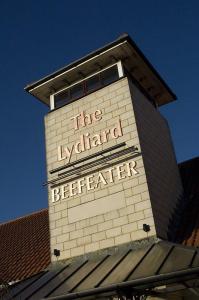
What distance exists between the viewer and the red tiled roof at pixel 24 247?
12180mm

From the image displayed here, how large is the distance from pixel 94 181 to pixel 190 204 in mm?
3386

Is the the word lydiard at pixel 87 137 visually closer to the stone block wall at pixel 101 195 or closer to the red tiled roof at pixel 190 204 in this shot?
the stone block wall at pixel 101 195

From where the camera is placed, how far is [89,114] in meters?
12.5

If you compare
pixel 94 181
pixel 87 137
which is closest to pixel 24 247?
pixel 94 181

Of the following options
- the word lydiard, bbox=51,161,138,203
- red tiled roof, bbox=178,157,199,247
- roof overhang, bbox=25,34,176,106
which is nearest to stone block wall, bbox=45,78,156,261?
the word lydiard, bbox=51,161,138,203

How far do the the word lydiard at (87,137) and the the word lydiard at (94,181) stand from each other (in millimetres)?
950

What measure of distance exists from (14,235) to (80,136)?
22.2 ft

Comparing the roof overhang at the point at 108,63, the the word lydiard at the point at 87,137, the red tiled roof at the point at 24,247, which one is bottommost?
the red tiled roof at the point at 24,247

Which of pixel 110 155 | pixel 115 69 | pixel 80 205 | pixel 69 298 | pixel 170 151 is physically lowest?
pixel 69 298

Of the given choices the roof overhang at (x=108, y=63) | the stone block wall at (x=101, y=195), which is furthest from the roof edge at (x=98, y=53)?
the stone block wall at (x=101, y=195)

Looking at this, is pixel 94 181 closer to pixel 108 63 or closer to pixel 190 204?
pixel 190 204

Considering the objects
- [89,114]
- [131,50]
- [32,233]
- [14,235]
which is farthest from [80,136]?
[14,235]

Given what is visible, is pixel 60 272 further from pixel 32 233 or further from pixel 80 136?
pixel 32 233

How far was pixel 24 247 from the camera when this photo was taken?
46.9ft
